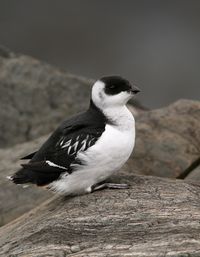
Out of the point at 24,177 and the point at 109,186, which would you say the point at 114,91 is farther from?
the point at 24,177

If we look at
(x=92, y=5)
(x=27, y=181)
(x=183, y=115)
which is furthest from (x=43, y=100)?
(x=92, y=5)

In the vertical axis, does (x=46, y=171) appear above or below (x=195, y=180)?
above

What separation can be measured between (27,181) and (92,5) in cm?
1456

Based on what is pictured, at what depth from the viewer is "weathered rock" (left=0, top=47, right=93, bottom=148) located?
46.1ft

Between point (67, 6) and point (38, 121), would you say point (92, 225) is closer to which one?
point (38, 121)

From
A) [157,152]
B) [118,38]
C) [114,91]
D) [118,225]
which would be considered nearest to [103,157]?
[114,91]

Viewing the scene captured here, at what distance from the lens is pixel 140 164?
452 inches

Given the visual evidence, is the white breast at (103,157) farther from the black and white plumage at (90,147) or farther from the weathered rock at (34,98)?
the weathered rock at (34,98)

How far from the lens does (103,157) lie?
29.9ft

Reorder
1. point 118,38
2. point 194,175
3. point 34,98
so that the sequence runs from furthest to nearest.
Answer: point 118,38 → point 34,98 → point 194,175

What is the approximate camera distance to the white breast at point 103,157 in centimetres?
912

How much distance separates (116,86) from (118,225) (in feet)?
5.10

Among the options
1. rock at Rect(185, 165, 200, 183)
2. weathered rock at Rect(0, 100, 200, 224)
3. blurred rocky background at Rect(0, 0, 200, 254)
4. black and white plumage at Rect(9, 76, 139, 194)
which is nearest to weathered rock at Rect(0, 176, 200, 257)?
black and white plumage at Rect(9, 76, 139, 194)

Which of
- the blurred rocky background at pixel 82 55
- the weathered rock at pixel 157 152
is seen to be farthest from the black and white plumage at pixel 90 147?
the blurred rocky background at pixel 82 55
